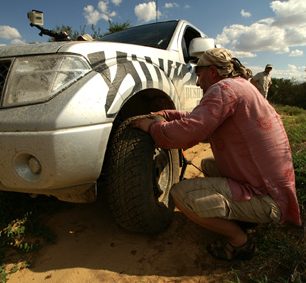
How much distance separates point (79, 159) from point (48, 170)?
17 centimetres

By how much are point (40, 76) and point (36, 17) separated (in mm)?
1510

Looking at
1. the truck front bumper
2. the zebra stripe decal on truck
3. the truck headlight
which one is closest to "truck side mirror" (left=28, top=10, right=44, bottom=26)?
the zebra stripe decal on truck

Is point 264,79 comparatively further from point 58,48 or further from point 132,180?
point 58,48

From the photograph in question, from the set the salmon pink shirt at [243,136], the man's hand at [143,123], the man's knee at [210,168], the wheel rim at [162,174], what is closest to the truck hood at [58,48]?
the man's hand at [143,123]

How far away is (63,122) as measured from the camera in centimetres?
188

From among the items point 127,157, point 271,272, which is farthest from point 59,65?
point 271,272

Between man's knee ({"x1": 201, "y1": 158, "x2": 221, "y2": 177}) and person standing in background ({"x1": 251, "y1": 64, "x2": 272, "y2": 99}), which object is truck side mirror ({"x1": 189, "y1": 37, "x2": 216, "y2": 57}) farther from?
person standing in background ({"x1": 251, "y1": 64, "x2": 272, "y2": 99})

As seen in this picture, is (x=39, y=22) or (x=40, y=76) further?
(x=39, y=22)

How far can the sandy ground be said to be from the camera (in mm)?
2242

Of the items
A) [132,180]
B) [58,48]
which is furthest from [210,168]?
[58,48]

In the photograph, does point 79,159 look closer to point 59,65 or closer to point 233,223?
point 59,65

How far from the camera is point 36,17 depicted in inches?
129

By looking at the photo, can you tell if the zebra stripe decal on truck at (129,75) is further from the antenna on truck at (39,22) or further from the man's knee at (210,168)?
the antenna on truck at (39,22)

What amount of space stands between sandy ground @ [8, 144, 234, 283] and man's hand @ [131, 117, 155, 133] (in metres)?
0.84
